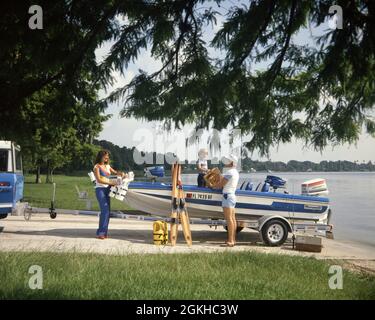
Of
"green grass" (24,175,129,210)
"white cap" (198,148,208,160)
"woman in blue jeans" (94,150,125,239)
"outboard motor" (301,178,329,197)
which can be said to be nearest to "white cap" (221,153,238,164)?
"white cap" (198,148,208,160)

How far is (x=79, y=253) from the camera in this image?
7527mm

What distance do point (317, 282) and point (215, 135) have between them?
341cm

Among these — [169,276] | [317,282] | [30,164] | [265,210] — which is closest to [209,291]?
[169,276]

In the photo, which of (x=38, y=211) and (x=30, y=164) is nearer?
(x=38, y=211)

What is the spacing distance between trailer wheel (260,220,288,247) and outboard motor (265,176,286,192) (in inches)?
37.2

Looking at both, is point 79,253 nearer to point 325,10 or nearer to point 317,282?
point 317,282

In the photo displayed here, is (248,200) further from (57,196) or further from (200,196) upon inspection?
(57,196)

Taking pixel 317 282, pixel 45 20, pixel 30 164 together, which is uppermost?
pixel 45 20

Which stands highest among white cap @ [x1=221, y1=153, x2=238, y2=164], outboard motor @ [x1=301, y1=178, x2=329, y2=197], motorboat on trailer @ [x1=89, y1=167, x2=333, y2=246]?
white cap @ [x1=221, y1=153, x2=238, y2=164]

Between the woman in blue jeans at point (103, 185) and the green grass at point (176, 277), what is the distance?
2.35 meters

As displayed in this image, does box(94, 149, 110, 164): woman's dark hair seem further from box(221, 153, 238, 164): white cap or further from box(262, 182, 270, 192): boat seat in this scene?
box(221, 153, 238, 164): white cap

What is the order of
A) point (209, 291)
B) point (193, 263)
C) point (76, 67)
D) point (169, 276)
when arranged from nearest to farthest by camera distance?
point (76, 67)
point (209, 291)
point (169, 276)
point (193, 263)

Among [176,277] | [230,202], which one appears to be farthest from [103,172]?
[176,277]

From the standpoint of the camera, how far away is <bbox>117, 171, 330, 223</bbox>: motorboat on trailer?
10.0m
